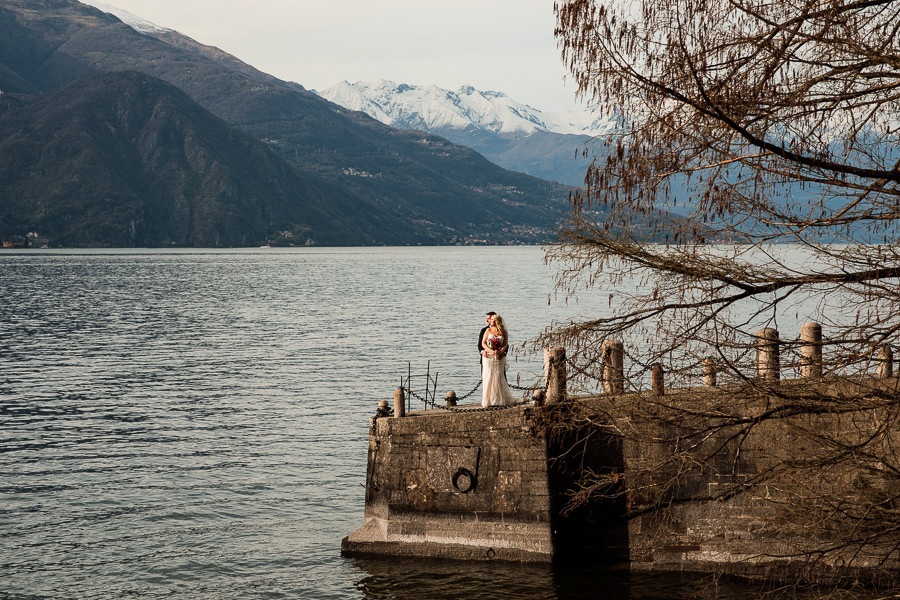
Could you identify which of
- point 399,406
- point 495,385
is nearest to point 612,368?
point 399,406

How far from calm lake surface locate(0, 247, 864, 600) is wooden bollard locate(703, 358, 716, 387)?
12.3 feet

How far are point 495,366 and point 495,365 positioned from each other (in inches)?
1.0

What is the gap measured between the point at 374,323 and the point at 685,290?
66.3m

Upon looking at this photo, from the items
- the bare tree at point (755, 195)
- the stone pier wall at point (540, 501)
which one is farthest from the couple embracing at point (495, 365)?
the bare tree at point (755, 195)

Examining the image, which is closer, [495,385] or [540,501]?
[540,501]

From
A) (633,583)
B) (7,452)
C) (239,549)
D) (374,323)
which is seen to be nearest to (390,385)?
(7,452)

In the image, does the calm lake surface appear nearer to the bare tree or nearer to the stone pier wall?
the stone pier wall

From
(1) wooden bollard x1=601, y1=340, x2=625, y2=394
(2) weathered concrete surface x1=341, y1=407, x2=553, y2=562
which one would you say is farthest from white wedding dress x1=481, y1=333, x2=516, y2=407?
(1) wooden bollard x1=601, y1=340, x2=625, y2=394

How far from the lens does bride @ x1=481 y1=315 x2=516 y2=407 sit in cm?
1867

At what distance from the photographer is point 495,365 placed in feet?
61.6

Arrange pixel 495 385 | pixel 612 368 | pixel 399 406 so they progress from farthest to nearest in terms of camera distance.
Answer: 1. pixel 495 385
2. pixel 399 406
3. pixel 612 368

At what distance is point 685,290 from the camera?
7.98 meters

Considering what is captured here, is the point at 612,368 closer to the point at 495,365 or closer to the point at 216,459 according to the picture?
the point at 495,365

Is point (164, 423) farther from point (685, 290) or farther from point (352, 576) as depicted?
point (685, 290)
